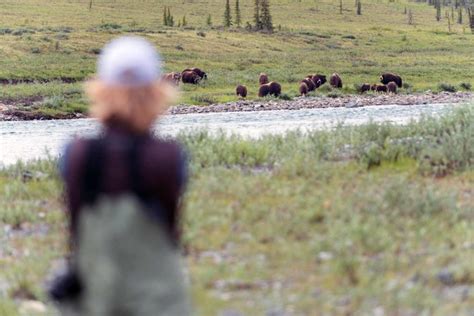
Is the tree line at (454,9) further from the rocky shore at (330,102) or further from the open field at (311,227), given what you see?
the open field at (311,227)

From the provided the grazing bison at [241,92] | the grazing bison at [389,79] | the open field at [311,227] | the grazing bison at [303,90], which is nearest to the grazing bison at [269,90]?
the grazing bison at [241,92]

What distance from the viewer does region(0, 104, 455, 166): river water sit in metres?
22.2

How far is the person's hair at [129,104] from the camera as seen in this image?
3750 mm

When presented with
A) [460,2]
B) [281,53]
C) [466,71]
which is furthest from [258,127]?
[460,2]

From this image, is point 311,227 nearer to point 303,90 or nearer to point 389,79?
point 303,90

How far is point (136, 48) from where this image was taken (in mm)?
3783

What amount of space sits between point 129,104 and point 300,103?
3262cm

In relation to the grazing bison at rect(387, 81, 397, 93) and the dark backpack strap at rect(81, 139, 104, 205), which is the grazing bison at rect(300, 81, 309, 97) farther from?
the dark backpack strap at rect(81, 139, 104, 205)

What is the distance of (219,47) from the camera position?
184ft

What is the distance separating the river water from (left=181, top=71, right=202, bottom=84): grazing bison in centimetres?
835

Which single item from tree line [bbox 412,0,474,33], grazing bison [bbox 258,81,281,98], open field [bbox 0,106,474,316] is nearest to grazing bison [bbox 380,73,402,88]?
grazing bison [bbox 258,81,281,98]

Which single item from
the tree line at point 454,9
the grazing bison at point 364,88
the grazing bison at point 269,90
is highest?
the grazing bison at point 269,90

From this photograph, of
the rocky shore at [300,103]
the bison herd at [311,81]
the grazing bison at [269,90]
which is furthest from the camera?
the bison herd at [311,81]

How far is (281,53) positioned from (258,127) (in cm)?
3254
